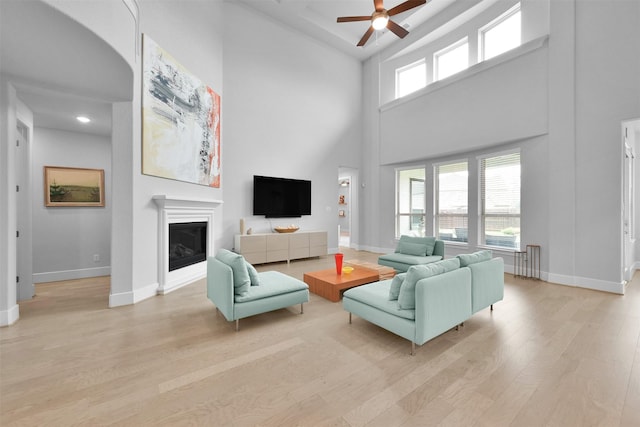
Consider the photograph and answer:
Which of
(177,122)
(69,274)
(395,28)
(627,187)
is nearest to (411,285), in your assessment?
(177,122)

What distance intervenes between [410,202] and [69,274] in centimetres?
770

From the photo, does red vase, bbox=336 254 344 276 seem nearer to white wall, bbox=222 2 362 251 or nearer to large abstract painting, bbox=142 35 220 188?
large abstract painting, bbox=142 35 220 188

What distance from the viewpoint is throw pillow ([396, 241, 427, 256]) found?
16.7ft

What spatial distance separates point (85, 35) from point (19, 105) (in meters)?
2.14

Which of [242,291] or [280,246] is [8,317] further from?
[280,246]

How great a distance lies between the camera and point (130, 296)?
3.58 metres

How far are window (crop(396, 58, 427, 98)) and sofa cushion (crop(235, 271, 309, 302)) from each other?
21.3 feet

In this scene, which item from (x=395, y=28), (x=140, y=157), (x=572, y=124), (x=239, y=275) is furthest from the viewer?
(x=395, y=28)

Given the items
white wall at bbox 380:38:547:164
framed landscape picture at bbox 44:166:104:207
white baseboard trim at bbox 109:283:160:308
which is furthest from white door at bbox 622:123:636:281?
framed landscape picture at bbox 44:166:104:207

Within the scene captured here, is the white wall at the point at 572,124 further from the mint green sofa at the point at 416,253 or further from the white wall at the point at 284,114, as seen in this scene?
the white wall at the point at 284,114

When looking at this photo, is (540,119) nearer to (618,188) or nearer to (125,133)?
(618,188)

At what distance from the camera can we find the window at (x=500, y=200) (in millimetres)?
5516

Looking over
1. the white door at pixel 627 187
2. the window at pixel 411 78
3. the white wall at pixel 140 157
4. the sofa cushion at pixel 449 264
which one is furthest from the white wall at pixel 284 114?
the white door at pixel 627 187

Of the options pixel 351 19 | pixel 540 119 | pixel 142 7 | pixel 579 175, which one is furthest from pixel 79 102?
pixel 579 175
